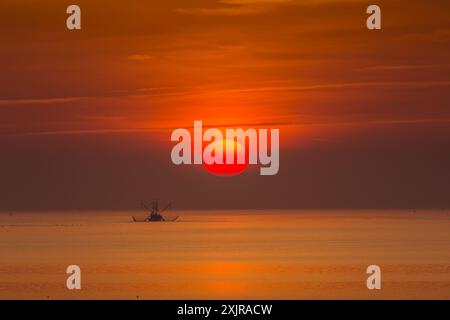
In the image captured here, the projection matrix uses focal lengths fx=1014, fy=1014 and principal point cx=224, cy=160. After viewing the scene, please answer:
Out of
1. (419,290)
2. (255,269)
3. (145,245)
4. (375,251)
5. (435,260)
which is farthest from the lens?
(145,245)

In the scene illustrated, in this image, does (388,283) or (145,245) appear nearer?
(388,283)

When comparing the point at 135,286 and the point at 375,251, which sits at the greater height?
the point at 375,251

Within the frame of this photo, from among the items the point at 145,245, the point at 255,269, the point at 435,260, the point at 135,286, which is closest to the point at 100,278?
the point at 135,286

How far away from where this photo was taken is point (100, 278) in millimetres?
59188

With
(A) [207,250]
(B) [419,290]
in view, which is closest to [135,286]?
(B) [419,290]

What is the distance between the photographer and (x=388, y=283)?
54.9 metres
